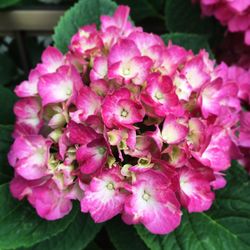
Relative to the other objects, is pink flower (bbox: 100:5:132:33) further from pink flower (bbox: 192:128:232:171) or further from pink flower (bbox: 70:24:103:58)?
pink flower (bbox: 192:128:232:171)

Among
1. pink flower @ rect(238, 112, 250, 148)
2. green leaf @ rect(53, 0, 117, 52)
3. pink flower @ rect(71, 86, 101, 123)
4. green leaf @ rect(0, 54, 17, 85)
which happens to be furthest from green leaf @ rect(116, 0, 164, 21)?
pink flower @ rect(71, 86, 101, 123)

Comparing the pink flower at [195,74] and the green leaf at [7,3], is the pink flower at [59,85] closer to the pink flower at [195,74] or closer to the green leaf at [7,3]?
the pink flower at [195,74]

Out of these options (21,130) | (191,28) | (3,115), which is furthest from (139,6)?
(21,130)

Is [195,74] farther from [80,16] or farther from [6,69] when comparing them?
[6,69]

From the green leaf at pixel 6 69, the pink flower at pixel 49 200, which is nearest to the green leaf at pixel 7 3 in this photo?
the green leaf at pixel 6 69

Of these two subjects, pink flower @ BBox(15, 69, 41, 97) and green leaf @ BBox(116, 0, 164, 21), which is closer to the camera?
pink flower @ BBox(15, 69, 41, 97)

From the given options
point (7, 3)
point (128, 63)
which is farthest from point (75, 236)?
point (7, 3)
